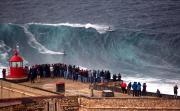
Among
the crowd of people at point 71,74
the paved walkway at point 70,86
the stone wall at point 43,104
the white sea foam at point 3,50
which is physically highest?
the white sea foam at point 3,50

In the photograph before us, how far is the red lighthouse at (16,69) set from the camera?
33397 millimetres

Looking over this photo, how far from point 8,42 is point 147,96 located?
144ft

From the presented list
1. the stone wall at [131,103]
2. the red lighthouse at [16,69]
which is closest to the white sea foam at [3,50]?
the red lighthouse at [16,69]

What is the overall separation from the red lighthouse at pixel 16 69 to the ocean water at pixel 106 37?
1424 centimetres

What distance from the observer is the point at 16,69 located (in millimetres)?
33594

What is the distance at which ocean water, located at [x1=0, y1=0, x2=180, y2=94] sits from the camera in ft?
185

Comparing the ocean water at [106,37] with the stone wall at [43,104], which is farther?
the ocean water at [106,37]

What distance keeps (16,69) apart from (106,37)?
35.0 meters

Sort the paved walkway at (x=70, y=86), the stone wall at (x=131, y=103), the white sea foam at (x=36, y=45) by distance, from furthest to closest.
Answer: the white sea foam at (x=36, y=45), the paved walkway at (x=70, y=86), the stone wall at (x=131, y=103)

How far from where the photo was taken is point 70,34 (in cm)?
7088

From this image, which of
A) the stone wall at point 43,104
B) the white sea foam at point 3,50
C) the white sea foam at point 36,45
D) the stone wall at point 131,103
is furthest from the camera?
the white sea foam at point 36,45

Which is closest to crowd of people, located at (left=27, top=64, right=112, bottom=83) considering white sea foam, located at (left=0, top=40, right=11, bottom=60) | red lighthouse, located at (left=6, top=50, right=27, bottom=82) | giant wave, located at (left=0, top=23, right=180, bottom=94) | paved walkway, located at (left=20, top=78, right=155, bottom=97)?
paved walkway, located at (left=20, top=78, right=155, bottom=97)

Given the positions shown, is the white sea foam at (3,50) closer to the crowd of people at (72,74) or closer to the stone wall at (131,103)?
the crowd of people at (72,74)

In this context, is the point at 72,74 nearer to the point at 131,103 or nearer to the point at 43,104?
the point at 43,104
